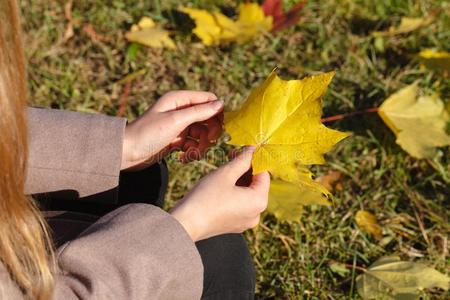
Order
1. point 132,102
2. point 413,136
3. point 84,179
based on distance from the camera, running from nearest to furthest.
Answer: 1. point 84,179
2. point 413,136
3. point 132,102

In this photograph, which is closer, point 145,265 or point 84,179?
point 145,265

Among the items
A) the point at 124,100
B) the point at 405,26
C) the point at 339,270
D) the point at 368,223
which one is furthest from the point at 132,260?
the point at 405,26

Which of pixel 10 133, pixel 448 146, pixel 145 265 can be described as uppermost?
pixel 10 133

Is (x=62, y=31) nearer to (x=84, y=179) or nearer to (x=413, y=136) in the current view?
(x=84, y=179)

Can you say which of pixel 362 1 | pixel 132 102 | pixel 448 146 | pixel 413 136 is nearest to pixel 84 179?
pixel 132 102

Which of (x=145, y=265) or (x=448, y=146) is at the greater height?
(x=145, y=265)

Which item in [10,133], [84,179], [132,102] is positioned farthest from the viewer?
[132,102]

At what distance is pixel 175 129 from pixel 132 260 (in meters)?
0.30

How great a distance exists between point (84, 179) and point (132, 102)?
22.1 inches

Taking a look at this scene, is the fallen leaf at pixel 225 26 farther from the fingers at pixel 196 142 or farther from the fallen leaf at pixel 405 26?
the fingers at pixel 196 142

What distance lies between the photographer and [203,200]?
1087mm

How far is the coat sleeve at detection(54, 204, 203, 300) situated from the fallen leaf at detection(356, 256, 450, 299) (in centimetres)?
42

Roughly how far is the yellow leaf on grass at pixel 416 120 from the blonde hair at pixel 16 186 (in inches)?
34.1

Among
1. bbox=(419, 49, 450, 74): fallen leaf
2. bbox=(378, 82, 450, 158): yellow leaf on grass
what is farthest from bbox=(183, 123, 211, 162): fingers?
bbox=(419, 49, 450, 74): fallen leaf
